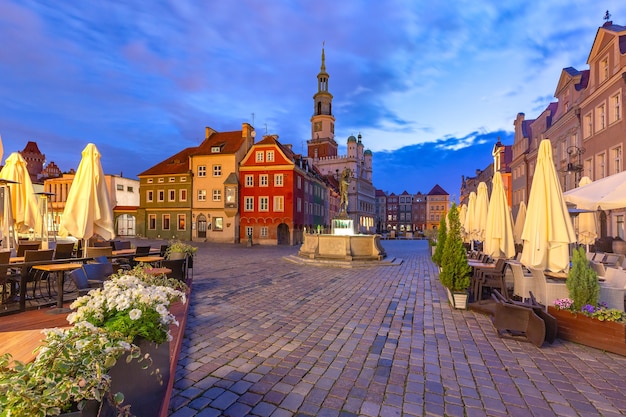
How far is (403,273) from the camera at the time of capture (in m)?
13.8

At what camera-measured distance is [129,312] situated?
8.27 feet

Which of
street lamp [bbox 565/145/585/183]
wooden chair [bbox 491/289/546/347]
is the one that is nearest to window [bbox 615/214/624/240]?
street lamp [bbox 565/145/585/183]

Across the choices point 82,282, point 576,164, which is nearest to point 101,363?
point 82,282

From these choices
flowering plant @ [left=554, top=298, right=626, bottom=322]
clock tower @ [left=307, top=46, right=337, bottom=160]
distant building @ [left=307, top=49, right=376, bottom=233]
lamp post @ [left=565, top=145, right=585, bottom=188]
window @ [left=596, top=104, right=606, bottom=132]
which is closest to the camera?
flowering plant @ [left=554, top=298, right=626, bottom=322]

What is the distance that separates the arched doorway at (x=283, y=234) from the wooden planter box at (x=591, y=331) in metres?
31.8

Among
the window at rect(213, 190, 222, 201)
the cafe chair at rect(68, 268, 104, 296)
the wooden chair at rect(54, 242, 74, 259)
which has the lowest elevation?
the cafe chair at rect(68, 268, 104, 296)

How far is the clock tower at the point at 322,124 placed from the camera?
7875cm

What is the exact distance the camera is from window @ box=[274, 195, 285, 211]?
35625mm

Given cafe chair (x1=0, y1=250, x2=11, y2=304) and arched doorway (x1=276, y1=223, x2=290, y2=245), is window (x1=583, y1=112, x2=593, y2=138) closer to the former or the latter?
arched doorway (x1=276, y1=223, x2=290, y2=245)

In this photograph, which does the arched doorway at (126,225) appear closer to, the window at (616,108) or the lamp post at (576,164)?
the lamp post at (576,164)

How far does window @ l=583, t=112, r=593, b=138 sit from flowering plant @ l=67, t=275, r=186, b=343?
85.2 ft

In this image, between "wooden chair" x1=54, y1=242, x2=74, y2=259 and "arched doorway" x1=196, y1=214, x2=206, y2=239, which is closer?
"wooden chair" x1=54, y1=242, x2=74, y2=259

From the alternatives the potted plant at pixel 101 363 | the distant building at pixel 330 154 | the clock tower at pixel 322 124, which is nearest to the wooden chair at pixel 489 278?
the potted plant at pixel 101 363

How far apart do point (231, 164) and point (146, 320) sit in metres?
35.7
